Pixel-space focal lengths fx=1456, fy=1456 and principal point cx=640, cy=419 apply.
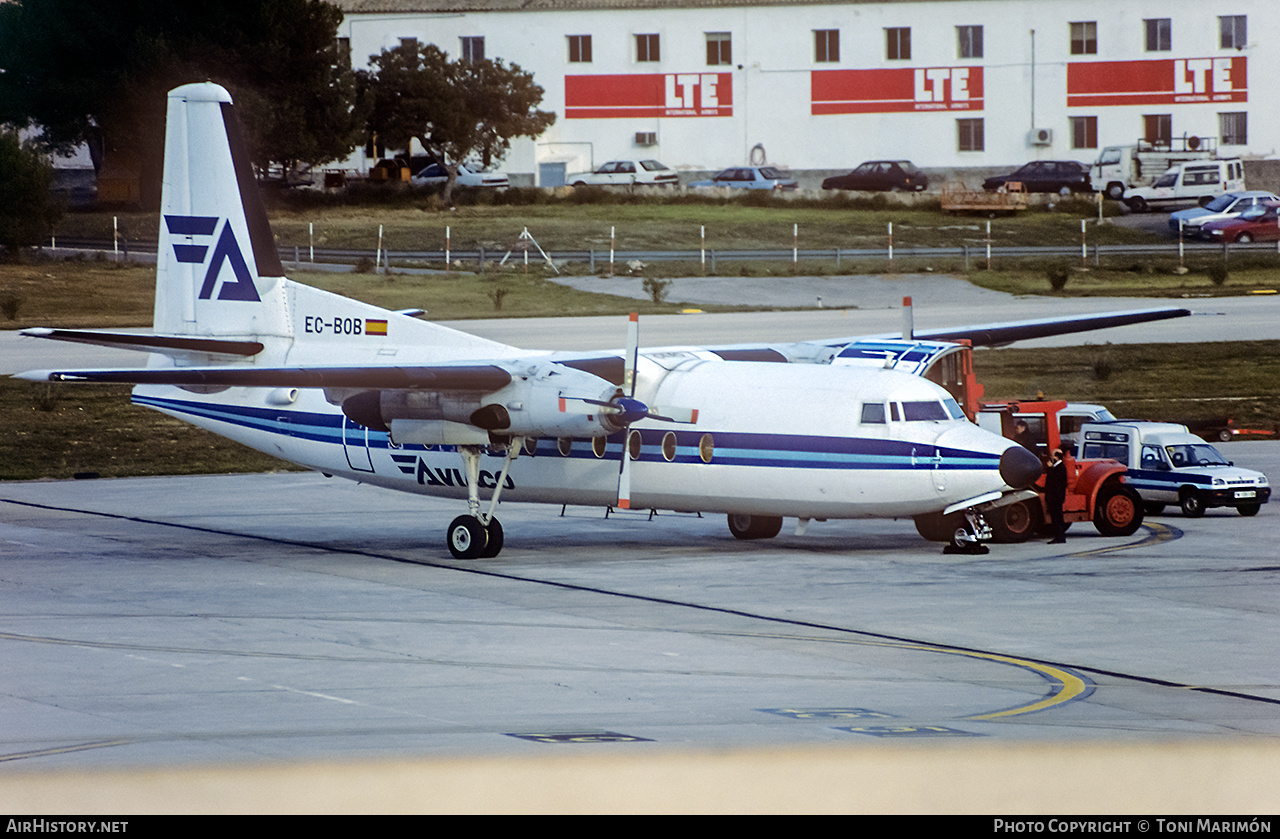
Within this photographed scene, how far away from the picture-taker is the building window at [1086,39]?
224ft

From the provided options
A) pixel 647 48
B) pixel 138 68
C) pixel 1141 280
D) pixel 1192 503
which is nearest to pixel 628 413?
pixel 1192 503

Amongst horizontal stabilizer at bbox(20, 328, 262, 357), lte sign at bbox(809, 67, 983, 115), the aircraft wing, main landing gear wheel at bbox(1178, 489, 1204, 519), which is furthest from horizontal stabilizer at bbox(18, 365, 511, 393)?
lte sign at bbox(809, 67, 983, 115)

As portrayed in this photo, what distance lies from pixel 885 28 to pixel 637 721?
64.4 m

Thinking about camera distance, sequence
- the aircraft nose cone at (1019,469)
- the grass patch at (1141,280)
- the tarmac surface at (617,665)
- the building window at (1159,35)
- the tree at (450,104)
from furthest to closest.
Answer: the building window at (1159,35) → the tree at (450,104) → the grass patch at (1141,280) → the aircraft nose cone at (1019,469) → the tarmac surface at (617,665)

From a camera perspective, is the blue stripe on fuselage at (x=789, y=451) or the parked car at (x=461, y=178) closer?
the blue stripe on fuselage at (x=789, y=451)

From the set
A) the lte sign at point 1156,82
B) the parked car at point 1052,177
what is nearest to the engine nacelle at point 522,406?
the parked car at point 1052,177

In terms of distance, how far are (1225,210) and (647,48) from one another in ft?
89.0

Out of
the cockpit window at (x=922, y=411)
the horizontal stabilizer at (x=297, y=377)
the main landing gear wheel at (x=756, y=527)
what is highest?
the horizontal stabilizer at (x=297, y=377)

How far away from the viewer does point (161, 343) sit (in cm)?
2205

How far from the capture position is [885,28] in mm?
70125

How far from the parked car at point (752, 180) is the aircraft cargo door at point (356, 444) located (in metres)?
48.7

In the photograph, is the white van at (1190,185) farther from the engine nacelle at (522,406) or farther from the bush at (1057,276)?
the engine nacelle at (522,406)

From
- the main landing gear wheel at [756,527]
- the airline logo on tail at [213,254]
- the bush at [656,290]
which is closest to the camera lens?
the main landing gear wheel at [756,527]

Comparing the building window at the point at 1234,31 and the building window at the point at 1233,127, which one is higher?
the building window at the point at 1234,31
